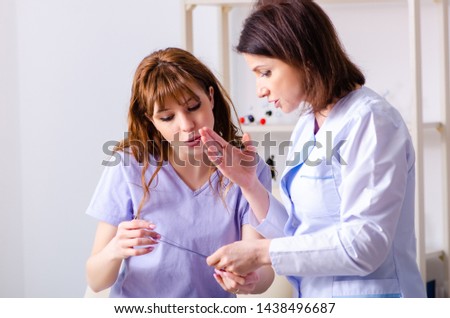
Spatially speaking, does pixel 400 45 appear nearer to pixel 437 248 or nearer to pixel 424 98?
pixel 424 98

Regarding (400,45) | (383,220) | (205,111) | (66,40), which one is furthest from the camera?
(66,40)

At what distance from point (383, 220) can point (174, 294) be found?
23.4 inches

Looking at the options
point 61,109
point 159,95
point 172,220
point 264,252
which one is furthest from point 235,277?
point 61,109

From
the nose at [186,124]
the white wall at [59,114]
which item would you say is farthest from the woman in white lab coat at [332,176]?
the white wall at [59,114]

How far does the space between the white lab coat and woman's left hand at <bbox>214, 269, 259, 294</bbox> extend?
10 centimetres

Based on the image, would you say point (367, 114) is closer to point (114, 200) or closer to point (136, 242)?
point (136, 242)

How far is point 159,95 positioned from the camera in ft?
5.22

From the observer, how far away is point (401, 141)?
1.24 meters

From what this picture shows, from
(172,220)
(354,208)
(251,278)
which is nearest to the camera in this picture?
(354,208)

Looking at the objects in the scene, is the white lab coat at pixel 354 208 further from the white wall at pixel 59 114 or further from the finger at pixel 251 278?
the white wall at pixel 59 114

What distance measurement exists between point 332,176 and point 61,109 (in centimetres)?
208

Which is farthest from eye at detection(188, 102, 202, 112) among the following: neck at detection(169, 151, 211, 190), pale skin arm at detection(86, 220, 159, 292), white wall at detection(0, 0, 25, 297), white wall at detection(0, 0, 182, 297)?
white wall at detection(0, 0, 25, 297)

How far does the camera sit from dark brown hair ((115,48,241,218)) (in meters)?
1.60
